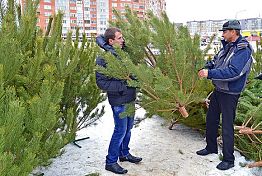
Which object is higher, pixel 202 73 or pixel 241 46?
pixel 241 46

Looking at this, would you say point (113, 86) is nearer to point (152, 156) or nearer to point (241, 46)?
point (152, 156)

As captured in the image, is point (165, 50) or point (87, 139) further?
point (87, 139)

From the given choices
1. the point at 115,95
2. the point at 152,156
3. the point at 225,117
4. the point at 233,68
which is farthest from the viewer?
the point at 152,156

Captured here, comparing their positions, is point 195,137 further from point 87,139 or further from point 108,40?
point 108,40

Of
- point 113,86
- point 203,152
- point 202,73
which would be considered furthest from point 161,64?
point 203,152

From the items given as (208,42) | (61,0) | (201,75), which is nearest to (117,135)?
(201,75)

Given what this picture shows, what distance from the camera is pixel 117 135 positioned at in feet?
11.3

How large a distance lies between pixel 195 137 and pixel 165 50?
2.07m

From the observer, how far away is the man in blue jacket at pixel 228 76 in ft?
10.7

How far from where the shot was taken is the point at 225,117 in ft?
11.5

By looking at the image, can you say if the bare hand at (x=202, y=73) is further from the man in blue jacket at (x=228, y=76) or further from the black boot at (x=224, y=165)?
the black boot at (x=224, y=165)

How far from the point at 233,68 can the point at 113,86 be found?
1.19 metres

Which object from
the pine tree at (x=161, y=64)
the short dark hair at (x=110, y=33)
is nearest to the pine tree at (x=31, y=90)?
the short dark hair at (x=110, y=33)

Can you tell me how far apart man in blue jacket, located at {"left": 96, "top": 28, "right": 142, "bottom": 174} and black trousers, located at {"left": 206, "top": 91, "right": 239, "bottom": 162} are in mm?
948
